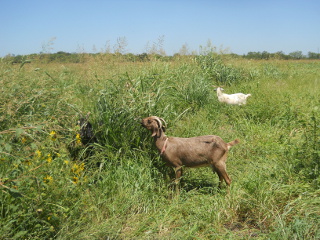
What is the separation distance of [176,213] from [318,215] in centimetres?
151

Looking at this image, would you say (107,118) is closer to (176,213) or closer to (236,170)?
(176,213)

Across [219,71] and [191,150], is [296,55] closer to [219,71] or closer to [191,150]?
[219,71]

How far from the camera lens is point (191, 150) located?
4.31m

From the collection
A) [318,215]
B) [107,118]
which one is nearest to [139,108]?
[107,118]

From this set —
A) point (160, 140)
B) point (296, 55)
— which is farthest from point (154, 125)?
point (296, 55)

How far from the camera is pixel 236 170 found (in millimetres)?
4758

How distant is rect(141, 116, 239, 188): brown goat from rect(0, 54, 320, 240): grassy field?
246mm

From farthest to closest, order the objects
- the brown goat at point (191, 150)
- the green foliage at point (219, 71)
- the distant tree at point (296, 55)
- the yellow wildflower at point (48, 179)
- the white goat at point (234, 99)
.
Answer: the distant tree at point (296, 55)
the green foliage at point (219, 71)
the white goat at point (234, 99)
the brown goat at point (191, 150)
the yellow wildflower at point (48, 179)

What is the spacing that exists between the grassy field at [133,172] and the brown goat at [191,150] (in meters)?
0.25

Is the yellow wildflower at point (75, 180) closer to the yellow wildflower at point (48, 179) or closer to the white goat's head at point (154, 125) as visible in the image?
the yellow wildflower at point (48, 179)

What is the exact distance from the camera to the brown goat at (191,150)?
4.25 m

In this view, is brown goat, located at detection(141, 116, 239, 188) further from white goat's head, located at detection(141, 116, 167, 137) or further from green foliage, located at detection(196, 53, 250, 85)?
green foliage, located at detection(196, 53, 250, 85)

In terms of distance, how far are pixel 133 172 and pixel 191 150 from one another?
0.85 meters

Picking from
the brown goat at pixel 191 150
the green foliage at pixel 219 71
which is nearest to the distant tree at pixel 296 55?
the green foliage at pixel 219 71
